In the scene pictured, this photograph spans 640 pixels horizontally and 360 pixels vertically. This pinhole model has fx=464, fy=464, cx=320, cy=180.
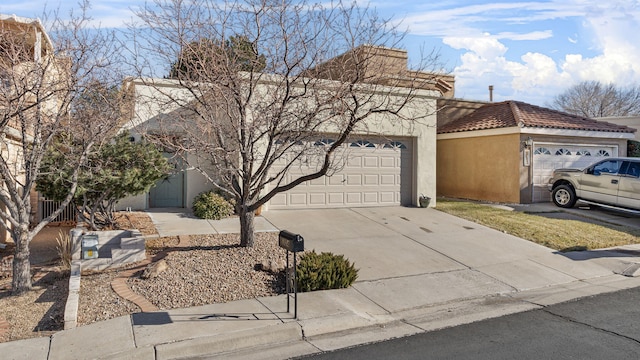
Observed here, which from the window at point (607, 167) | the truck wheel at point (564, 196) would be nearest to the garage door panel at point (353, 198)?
the truck wheel at point (564, 196)

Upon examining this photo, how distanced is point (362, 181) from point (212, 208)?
16.2 ft

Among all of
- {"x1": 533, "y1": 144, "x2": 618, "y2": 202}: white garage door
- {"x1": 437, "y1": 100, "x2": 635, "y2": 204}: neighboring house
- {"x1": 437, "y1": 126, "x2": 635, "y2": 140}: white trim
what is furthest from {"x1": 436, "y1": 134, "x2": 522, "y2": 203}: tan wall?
{"x1": 533, "y1": 144, "x2": 618, "y2": 202}: white garage door

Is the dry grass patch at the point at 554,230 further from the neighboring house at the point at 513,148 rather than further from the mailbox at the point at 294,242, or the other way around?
the mailbox at the point at 294,242

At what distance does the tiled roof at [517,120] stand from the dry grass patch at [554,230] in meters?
4.03

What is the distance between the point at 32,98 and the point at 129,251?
302 cm

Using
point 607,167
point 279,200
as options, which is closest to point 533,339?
point 279,200

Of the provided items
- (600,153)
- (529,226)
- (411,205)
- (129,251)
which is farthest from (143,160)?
(600,153)

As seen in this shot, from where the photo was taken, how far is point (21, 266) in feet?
22.6

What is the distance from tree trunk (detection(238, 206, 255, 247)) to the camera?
28.6ft

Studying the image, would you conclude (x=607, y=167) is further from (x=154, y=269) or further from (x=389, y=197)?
(x=154, y=269)

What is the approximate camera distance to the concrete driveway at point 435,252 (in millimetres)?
8328

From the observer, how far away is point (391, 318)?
6.46 m

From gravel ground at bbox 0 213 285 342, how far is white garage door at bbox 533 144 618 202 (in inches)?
458

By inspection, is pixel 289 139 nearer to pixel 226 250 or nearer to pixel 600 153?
pixel 226 250
